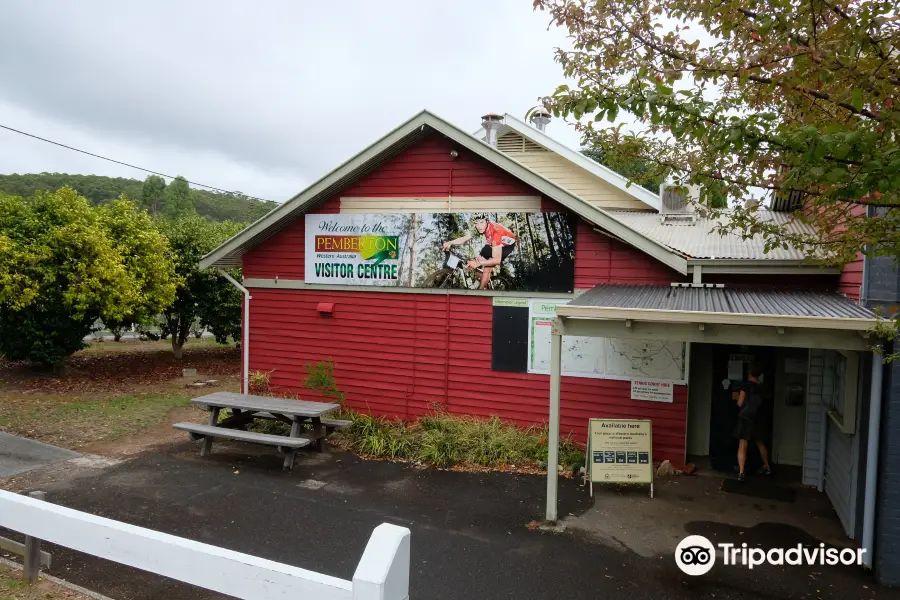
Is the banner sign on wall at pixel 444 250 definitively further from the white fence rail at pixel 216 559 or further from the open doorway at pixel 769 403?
the white fence rail at pixel 216 559

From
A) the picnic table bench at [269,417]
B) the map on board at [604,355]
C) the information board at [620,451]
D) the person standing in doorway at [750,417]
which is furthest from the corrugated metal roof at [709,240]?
the picnic table bench at [269,417]

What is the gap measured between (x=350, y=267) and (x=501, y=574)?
21.5ft

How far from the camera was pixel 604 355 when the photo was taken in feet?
30.5

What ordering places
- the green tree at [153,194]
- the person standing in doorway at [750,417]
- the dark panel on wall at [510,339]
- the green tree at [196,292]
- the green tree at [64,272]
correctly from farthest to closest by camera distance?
the green tree at [153,194] < the green tree at [196,292] < the green tree at [64,272] < the dark panel on wall at [510,339] < the person standing in doorway at [750,417]

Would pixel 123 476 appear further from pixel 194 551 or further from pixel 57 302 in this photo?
pixel 57 302

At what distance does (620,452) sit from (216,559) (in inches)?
250

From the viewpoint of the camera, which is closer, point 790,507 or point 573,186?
point 790,507

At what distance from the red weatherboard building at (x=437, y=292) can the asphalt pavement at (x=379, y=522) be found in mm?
1676

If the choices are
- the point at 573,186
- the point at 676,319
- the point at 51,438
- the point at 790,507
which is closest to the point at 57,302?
the point at 51,438

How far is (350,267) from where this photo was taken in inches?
427

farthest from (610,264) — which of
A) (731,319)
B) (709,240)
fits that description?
(731,319)

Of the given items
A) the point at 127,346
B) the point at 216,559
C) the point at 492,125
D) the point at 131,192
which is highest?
the point at 131,192

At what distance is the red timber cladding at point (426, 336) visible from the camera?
925cm

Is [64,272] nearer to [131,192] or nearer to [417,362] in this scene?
[417,362]
